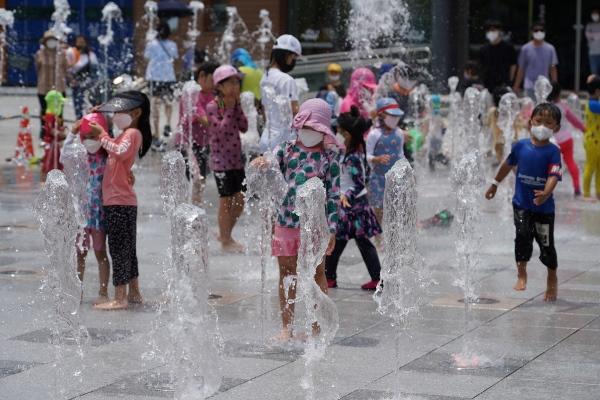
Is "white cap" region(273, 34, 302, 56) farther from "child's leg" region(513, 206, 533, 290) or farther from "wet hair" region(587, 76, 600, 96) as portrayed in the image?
"wet hair" region(587, 76, 600, 96)

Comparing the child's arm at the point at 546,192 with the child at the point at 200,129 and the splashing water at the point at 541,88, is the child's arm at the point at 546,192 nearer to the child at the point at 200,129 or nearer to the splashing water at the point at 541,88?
A: the child at the point at 200,129

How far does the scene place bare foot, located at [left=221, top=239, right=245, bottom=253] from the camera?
398 inches

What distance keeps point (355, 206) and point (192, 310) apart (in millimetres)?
3169

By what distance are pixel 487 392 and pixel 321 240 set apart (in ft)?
3.89

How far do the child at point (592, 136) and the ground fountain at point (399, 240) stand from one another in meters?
5.75

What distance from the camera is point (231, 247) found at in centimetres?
1017

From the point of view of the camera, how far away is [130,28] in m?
30.8

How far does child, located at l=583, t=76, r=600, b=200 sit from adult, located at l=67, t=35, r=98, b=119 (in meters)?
9.30

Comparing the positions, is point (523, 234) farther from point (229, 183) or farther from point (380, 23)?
point (380, 23)

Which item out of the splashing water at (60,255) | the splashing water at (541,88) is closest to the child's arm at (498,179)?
the splashing water at (60,255)

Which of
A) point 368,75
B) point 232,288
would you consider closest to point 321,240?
point 232,288

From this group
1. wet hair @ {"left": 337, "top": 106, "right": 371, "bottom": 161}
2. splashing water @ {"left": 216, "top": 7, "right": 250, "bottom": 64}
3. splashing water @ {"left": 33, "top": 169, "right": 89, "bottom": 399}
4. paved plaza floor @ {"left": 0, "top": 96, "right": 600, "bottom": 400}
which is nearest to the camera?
paved plaza floor @ {"left": 0, "top": 96, "right": 600, "bottom": 400}

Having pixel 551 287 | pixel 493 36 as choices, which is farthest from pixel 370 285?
pixel 493 36

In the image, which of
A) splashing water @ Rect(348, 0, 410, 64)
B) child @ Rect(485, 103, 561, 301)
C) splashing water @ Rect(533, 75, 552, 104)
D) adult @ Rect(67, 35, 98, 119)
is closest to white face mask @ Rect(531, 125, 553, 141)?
child @ Rect(485, 103, 561, 301)
